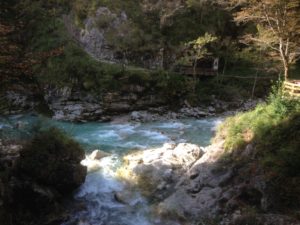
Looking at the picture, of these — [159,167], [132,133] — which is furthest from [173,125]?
[159,167]

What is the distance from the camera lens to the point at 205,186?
13.6 m

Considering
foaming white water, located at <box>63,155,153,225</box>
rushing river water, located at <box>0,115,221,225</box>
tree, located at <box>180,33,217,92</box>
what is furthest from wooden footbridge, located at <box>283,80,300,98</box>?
tree, located at <box>180,33,217,92</box>

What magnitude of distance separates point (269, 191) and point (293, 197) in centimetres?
77

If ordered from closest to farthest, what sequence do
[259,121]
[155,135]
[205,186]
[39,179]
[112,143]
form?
1. [39,179]
2. [205,186]
3. [259,121]
4. [112,143]
5. [155,135]

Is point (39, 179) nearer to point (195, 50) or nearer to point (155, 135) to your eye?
point (155, 135)

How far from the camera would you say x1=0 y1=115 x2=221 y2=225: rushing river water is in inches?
516

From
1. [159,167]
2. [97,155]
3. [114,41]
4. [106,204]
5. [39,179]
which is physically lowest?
[106,204]

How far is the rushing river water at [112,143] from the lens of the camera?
43.0 feet

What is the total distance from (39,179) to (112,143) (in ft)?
25.9

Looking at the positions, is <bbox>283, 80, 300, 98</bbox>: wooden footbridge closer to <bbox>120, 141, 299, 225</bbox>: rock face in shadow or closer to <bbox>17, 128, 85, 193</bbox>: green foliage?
<bbox>120, 141, 299, 225</bbox>: rock face in shadow

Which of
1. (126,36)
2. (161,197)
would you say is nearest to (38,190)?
(161,197)

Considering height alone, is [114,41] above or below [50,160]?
above

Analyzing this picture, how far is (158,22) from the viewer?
33.9 meters

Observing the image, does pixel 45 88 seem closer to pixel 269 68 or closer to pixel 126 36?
pixel 126 36
